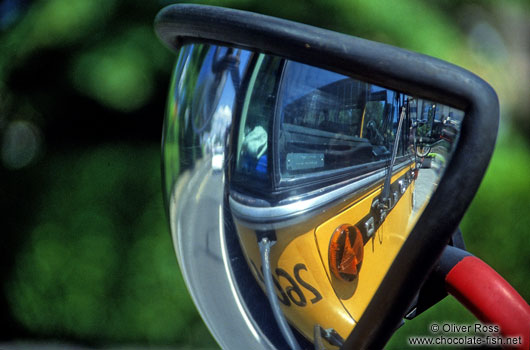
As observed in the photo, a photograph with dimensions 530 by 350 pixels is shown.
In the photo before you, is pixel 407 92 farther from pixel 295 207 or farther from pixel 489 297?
pixel 489 297

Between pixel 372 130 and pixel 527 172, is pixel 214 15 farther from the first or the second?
pixel 527 172

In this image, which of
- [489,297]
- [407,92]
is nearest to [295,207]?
[407,92]

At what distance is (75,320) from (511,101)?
6.29 ft

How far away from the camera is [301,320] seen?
1.74ft

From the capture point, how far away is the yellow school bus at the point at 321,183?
47 centimetres

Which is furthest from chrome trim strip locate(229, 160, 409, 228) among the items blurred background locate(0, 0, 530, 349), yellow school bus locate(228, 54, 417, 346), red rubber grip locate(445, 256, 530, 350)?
blurred background locate(0, 0, 530, 349)

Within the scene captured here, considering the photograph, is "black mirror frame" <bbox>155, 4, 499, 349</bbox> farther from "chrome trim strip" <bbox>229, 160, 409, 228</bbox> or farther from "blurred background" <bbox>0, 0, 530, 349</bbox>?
"blurred background" <bbox>0, 0, 530, 349</bbox>

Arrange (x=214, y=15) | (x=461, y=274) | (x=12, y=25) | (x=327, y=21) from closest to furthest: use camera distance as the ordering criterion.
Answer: (x=214, y=15) → (x=461, y=274) → (x=327, y=21) → (x=12, y=25)

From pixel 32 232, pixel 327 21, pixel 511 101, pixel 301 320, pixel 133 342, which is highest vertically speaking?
pixel 327 21

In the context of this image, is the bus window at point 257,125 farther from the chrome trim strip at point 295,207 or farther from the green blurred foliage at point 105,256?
the green blurred foliage at point 105,256

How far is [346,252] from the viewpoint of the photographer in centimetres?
51

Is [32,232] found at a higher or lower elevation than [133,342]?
higher

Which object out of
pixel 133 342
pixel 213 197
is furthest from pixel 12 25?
pixel 213 197

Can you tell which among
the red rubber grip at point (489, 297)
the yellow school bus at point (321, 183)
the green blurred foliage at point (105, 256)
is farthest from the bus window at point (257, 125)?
the green blurred foliage at point (105, 256)
